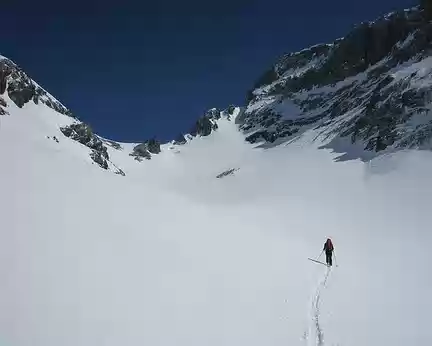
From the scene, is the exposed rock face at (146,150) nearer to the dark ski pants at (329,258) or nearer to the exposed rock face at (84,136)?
the exposed rock face at (84,136)

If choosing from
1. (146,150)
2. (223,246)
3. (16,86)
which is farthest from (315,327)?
(146,150)

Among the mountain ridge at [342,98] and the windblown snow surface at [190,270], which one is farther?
the mountain ridge at [342,98]

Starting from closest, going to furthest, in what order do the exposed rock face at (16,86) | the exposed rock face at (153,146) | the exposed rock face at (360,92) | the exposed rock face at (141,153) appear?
the exposed rock face at (16,86) < the exposed rock face at (360,92) < the exposed rock face at (141,153) < the exposed rock face at (153,146)

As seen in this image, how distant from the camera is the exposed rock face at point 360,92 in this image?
53.0 metres

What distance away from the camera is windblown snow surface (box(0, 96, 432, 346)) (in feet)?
29.8

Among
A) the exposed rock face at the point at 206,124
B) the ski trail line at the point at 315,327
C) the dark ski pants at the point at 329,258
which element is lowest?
the ski trail line at the point at 315,327

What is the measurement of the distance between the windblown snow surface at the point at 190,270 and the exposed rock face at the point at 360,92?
804 inches

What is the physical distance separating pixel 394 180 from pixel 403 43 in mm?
55003

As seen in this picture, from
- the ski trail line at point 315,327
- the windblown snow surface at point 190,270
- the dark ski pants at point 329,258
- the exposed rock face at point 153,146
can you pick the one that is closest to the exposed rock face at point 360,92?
the windblown snow surface at point 190,270

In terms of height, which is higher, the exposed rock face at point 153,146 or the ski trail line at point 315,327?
the exposed rock face at point 153,146

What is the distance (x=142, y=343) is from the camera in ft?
27.2

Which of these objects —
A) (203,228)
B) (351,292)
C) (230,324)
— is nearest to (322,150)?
(203,228)

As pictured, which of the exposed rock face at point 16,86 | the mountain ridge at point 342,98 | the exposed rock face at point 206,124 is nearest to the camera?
the exposed rock face at point 16,86

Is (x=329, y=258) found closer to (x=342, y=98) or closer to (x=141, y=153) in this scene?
(x=342, y=98)
